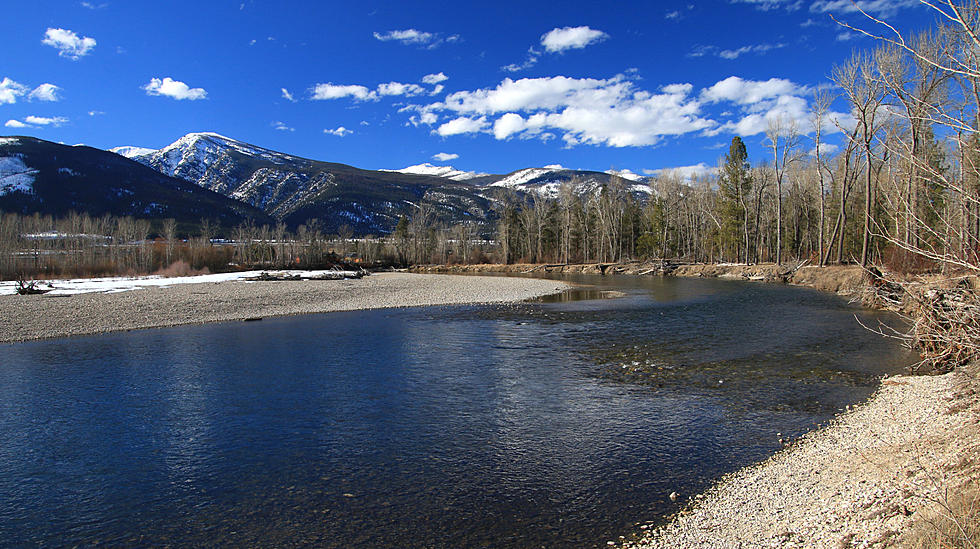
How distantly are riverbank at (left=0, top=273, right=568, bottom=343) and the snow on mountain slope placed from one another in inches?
7493

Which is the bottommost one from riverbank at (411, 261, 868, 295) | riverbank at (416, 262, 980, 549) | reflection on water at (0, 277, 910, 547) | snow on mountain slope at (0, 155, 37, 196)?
reflection on water at (0, 277, 910, 547)

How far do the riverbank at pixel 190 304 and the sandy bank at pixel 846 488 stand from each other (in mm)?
27201

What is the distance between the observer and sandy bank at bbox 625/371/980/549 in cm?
589

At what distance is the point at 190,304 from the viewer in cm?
3238

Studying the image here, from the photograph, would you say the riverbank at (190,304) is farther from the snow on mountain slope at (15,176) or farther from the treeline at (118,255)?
the snow on mountain slope at (15,176)

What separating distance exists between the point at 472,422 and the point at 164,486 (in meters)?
5.57

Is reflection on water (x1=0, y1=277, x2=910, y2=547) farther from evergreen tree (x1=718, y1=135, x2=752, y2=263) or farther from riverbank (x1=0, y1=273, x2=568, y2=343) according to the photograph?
evergreen tree (x1=718, y1=135, x2=752, y2=263)

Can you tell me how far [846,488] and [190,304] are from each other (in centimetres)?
3432

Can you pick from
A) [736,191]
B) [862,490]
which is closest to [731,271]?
[736,191]

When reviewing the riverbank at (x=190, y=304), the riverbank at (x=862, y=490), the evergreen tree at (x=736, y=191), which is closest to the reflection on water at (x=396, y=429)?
the riverbank at (x=862, y=490)

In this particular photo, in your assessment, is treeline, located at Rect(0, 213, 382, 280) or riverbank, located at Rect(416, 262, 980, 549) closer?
riverbank, located at Rect(416, 262, 980, 549)

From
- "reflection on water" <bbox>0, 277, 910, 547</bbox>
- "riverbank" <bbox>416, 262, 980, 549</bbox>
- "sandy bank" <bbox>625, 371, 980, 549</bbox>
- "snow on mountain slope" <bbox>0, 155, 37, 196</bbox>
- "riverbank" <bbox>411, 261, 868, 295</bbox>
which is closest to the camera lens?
"riverbank" <bbox>416, 262, 980, 549</bbox>

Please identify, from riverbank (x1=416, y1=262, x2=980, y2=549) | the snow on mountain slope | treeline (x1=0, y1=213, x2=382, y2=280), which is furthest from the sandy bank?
the snow on mountain slope

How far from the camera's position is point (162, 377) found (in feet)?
51.2
